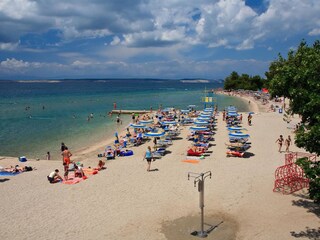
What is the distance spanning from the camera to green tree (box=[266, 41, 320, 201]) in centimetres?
898

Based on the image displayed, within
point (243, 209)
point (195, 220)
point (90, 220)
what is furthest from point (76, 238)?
point (243, 209)

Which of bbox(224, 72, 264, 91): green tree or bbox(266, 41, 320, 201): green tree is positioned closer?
bbox(266, 41, 320, 201): green tree

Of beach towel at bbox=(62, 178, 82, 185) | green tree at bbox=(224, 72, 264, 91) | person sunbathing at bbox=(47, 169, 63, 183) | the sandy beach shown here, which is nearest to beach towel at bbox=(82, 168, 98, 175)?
the sandy beach

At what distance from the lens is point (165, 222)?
36.6 feet

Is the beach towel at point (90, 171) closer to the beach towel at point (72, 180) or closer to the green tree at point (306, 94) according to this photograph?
the beach towel at point (72, 180)

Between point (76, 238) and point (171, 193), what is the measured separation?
478cm

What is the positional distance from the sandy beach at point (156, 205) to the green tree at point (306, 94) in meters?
2.19

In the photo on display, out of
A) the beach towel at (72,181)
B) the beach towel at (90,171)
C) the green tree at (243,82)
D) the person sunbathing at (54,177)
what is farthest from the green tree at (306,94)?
the green tree at (243,82)

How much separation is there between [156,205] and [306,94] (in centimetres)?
667

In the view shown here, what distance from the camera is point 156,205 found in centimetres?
1259

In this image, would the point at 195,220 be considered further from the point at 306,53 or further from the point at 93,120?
the point at 93,120

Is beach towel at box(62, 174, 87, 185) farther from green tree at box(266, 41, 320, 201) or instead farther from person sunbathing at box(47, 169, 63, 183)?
green tree at box(266, 41, 320, 201)

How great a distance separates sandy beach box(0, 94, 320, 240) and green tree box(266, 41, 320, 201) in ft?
7.18

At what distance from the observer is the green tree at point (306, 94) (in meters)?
8.98
